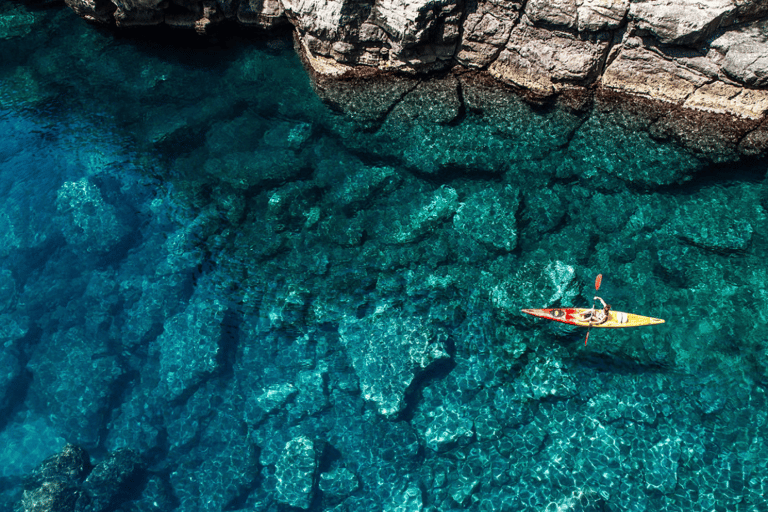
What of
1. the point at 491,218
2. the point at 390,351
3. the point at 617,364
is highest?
the point at 491,218

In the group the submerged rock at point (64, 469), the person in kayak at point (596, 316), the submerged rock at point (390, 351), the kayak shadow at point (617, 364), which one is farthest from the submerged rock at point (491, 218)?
the submerged rock at point (64, 469)

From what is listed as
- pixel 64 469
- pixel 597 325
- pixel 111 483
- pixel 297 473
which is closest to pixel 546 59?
pixel 597 325

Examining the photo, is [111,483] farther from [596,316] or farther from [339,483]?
[596,316]

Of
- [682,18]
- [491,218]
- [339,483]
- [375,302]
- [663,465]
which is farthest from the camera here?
[491,218]

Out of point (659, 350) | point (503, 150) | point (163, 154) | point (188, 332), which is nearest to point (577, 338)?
point (659, 350)

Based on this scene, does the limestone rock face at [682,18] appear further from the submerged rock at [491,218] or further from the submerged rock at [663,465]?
the submerged rock at [663,465]

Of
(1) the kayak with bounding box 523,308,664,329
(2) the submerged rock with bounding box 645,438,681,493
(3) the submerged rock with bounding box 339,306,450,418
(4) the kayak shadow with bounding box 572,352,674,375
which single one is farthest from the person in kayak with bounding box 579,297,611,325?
(3) the submerged rock with bounding box 339,306,450,418
